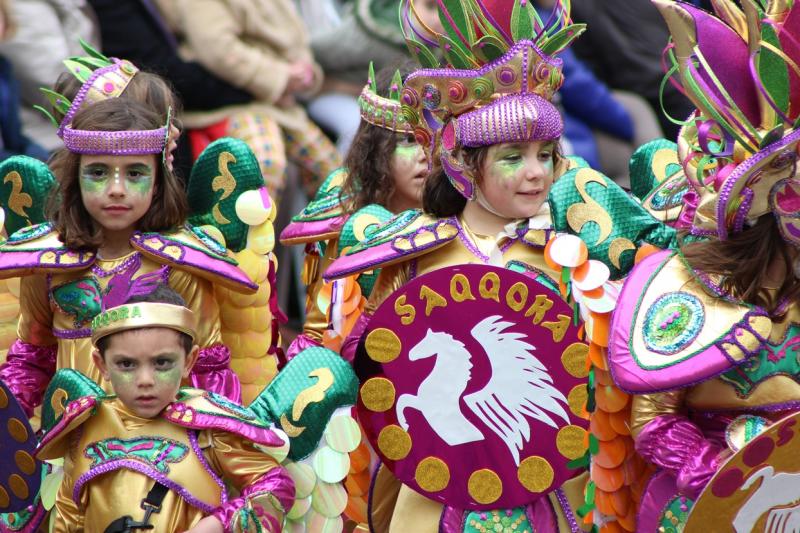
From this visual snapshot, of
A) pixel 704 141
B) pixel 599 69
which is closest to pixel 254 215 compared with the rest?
pixel 704 141

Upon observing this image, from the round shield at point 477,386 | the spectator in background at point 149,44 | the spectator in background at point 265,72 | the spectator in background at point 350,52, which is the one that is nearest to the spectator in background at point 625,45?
the spectator in background at point 350,52

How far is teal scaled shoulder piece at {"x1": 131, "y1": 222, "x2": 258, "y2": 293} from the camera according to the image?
5734 mm

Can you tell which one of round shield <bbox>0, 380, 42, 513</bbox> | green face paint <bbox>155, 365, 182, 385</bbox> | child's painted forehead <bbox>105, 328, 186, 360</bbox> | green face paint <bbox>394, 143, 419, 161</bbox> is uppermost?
green face paint <bbox>394, 143, 419, 161</bbox>

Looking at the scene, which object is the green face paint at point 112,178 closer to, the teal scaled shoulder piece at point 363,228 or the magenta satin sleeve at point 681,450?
the teal scaled shoulder piece at point 363,228

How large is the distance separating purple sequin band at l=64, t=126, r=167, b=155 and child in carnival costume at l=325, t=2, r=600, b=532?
30.0 inches

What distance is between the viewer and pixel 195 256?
19.0 feet

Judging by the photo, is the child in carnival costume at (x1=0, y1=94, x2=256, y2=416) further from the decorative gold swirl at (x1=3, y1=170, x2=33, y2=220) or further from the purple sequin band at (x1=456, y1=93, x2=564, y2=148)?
the purple sequin band at (x1=456, y1=93, x2=564, y2=148)

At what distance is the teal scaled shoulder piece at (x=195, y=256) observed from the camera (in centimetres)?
573

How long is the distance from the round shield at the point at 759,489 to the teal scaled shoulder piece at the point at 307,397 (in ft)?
3.78

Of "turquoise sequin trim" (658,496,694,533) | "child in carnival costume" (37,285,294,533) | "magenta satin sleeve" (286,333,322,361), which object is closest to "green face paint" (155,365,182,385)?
"child in carnival costume" (37,285,294,533)

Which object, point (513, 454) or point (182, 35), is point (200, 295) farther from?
point (182, 35)

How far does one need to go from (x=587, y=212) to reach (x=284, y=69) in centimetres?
495

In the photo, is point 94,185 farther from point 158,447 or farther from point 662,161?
point 662,161

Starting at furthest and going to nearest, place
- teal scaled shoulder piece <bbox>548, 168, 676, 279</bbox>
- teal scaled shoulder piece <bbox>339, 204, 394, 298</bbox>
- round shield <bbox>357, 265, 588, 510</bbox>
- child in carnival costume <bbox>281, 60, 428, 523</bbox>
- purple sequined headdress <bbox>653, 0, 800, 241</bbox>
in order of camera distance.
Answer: child in carnival costume <bbox>281, 60, 428, 523</bbox> < teal scaled shoulder piece <bbox>339, 204, 394, 298</bbox> < teal scaled shoulder piece <bbox>548, 168, 676, 279</bbox> < round shield <bbox>357, 265, 588, 510</bbox> < purple sequined headdress <bbox>653, 0, 800, 241</bbox>
